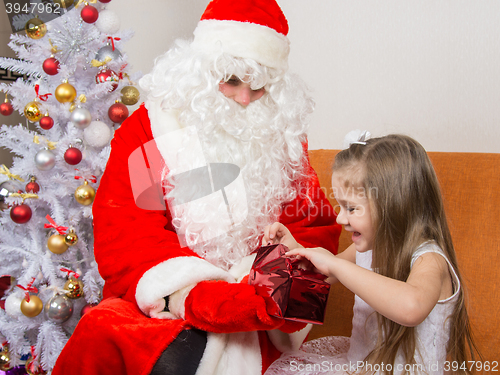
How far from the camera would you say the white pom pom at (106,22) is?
1772 millimetres

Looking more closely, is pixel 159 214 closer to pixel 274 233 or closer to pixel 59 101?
pixel 274 233

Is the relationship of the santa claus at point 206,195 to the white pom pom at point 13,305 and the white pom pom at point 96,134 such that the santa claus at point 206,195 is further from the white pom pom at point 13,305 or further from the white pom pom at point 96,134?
the white pom pom at point 13,305

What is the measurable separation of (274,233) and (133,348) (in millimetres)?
537

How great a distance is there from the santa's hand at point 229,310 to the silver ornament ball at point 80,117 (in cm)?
108

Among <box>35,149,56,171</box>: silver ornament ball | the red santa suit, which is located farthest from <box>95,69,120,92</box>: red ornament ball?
the red santa suit

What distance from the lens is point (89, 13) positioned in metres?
1.70

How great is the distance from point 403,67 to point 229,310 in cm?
157

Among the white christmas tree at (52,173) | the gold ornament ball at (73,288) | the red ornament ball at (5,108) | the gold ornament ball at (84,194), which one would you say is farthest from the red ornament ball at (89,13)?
the gold ornament ball at (73,288)

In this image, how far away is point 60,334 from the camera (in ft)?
5.66

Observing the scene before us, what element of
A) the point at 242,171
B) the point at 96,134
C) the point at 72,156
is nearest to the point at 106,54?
the point at 96,134

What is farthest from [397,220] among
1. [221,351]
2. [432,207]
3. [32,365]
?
[32,365]

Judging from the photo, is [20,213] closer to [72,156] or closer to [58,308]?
[72,156]

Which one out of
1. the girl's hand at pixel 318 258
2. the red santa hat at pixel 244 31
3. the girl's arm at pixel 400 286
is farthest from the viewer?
the red santa hat at pixel 244 31

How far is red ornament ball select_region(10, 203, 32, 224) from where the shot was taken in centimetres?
165
